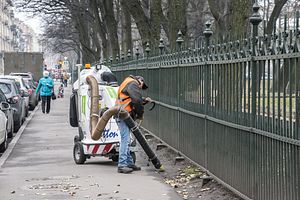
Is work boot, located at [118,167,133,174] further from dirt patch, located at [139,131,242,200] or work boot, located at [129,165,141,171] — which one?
dirt patch, located at [139,131,242,200]

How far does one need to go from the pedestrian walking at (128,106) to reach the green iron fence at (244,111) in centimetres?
90

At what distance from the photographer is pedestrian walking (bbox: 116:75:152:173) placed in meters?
10.3

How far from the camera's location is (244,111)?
7.72 m

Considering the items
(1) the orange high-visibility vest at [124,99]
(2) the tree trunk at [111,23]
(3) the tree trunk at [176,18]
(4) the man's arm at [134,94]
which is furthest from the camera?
(2) the tree trunk at [111,23]

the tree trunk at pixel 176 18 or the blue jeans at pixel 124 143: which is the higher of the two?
the tree trunk at pixel 176 18

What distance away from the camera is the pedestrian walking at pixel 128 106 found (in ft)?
33.7

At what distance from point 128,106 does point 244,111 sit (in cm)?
314

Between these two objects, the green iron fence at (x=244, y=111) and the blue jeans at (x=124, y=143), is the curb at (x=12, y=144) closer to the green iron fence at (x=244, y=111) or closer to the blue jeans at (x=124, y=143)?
the blue jeans at (x=124, y=143)

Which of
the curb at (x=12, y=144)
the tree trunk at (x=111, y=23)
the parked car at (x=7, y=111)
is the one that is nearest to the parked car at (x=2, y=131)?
the curb at (x=12, y=144)

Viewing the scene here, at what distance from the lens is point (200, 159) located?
10078mm

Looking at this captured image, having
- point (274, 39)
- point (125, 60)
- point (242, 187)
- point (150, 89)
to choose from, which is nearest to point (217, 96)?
point (242, 187)

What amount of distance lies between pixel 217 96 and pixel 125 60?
1157 centimetres

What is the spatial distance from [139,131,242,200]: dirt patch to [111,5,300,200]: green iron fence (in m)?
0.16

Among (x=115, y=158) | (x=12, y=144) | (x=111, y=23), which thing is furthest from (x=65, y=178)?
(x=111, y=23)
